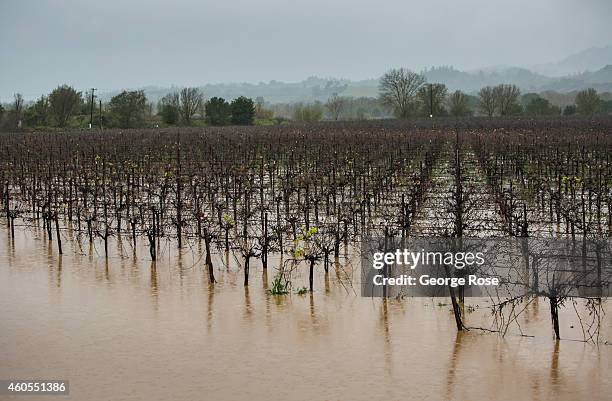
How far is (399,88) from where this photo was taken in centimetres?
10544

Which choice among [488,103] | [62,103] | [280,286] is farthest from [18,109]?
[280,286]

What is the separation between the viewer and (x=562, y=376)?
32.6 feet

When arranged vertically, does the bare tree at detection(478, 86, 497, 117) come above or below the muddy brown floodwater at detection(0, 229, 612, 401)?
above

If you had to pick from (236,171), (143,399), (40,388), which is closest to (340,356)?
(143,399)

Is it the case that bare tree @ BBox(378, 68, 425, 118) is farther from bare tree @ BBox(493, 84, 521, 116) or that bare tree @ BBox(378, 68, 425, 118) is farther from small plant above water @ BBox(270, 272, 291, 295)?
small plant above water @ BBox(270, 272, 291, 295)

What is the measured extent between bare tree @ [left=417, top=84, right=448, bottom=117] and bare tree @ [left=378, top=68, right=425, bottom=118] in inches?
103

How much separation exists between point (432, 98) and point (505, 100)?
1011 cm

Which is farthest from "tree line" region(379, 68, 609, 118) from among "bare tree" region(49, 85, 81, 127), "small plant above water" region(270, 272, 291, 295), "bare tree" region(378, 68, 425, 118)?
"small plant above water" region(270, 272, 291, 295)

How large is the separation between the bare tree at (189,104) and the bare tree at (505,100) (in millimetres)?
31978

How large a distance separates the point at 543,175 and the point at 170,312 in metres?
16.7

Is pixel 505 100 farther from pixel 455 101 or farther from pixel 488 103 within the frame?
pixel 455 101

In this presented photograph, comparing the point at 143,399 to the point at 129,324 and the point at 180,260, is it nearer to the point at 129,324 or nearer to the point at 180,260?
the point at 129,324

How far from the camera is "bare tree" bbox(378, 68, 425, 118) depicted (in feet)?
330

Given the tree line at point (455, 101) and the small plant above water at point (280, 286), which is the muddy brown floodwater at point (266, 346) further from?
the tree line at point (455, 101)
